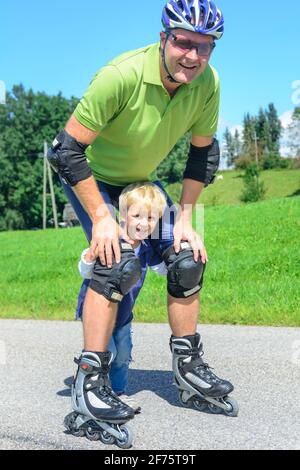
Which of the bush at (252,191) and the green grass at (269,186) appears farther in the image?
the green grass at (269,186)

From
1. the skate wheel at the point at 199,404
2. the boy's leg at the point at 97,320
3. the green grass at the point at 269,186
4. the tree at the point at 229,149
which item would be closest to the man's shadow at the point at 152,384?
the skate wheel at the point at 199,404

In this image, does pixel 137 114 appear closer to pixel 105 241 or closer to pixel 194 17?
pixel 194 17

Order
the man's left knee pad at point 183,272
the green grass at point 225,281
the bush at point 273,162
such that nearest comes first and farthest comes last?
the man's left knee pad at point 183,272 < the green grass at point 225,281 < the bush at point 273,162

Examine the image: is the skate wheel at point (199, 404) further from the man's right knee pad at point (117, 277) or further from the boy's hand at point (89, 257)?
the boy's hand at point (89, 257)

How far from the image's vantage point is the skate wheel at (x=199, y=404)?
10.7 feet

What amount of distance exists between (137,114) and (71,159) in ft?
1.27

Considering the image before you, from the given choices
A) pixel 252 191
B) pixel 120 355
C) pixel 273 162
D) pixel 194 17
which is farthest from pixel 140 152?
pixel 273 162

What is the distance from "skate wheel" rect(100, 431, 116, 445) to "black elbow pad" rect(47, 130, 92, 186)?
114 centimetres

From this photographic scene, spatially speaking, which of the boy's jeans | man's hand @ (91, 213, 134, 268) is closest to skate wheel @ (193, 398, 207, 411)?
the boy's jeans

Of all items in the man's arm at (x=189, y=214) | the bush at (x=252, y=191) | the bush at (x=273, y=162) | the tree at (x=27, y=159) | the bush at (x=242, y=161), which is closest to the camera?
the man's arm at (x=189, y=214)

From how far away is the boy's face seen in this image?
3152 millimetres

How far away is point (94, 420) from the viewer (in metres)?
2.88
